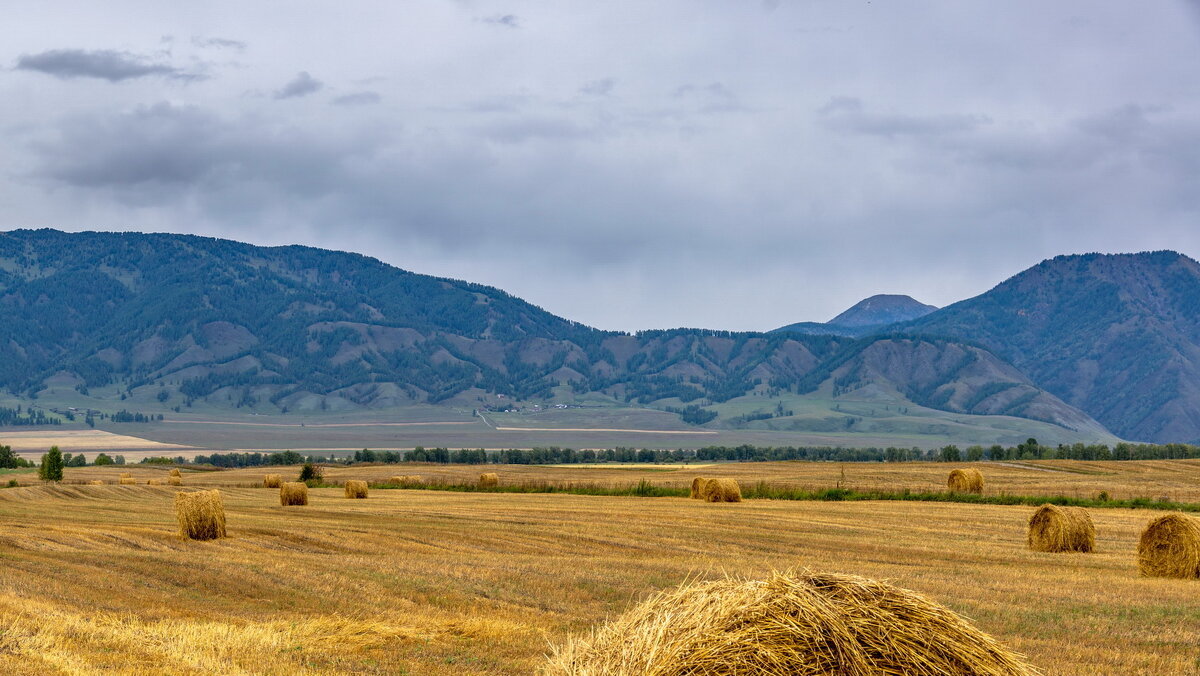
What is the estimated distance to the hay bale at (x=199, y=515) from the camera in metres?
26.3

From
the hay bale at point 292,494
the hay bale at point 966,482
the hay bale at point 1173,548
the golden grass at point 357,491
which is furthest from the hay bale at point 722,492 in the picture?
the hay bale at point 1173,548

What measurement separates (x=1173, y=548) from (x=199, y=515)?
22527 millimetres

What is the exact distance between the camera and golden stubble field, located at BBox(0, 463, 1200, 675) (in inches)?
512

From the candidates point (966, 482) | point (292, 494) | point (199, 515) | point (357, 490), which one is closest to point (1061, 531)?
point (199, 515)

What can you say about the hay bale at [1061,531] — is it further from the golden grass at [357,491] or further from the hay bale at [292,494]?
the golden grass at [357,491]

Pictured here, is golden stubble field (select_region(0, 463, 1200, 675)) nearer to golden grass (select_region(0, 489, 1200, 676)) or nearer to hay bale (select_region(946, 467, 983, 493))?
golden grass (select_region(0, 489, 1200, 676))

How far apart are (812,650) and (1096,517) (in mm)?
33848

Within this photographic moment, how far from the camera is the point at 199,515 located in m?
26.3

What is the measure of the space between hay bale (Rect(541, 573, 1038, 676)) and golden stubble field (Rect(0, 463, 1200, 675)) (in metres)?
2.30

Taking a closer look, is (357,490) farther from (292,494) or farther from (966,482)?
(966,482)

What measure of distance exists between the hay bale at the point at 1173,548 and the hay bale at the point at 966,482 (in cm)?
2978

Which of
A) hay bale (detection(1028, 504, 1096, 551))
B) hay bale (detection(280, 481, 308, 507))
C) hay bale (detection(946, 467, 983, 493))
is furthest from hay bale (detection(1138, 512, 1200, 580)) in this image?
hay bale (detection(280, 481, 308, 507))

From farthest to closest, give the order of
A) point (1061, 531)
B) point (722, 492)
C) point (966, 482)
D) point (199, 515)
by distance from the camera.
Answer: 1. point (966, 482)
2. point (722, 492)
3. point (1061, 531)
4. point (199, 515)

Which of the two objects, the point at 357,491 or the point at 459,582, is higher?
the point at 459,582
